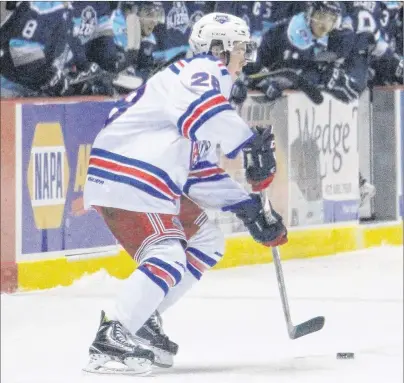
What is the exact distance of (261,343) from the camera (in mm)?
4473

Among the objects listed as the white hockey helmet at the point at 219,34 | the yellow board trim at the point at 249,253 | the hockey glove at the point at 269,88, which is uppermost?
the white hockey helmet at the point at 219,34

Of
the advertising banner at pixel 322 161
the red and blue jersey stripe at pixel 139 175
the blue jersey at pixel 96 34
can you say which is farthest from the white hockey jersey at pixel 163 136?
the advertising banner at pixel 322 161

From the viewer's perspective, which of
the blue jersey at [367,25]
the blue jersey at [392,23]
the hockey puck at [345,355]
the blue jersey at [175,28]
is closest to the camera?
the hockey puck at [345,355]

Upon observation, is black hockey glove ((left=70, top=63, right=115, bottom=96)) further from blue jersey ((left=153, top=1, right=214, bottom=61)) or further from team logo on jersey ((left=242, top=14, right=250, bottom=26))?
team logo on jersey ((left=242, top=14, right=250, bottom=26))

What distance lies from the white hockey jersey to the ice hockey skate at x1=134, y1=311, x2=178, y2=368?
1.18ft

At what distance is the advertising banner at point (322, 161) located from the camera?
6.43m

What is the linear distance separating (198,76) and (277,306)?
1646 millimetres

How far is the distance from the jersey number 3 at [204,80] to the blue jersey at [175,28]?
7.26 ft

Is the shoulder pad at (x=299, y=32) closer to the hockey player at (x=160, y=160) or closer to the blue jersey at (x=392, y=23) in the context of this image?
the blue jersey at (x=392, y=23)

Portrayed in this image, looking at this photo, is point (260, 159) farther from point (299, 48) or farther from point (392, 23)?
point (392, 23)

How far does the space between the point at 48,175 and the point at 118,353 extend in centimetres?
178

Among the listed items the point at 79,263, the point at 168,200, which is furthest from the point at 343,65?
the point at 168,200

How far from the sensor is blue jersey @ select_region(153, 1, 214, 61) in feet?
19.6

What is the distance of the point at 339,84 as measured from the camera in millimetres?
6621
